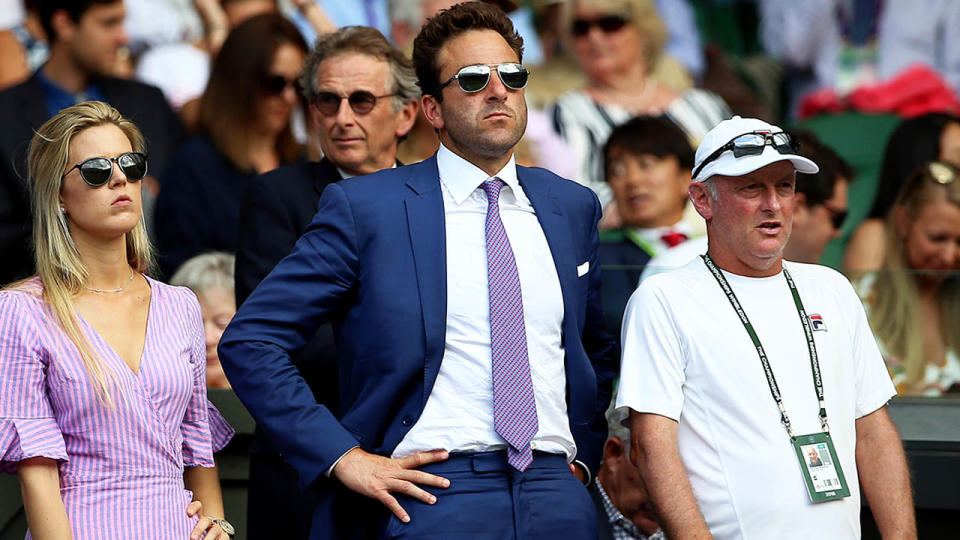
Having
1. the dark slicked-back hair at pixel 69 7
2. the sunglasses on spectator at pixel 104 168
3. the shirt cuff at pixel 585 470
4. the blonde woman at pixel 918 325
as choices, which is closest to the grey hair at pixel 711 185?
the shirt cuff at pixel 585 470

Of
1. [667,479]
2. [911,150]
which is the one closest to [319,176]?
[667,479]

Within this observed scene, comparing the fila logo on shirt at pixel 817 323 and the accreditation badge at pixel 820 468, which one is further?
the fila logo on shirt at pixel 817 323

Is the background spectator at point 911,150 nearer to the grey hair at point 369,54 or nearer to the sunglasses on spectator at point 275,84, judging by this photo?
the grey hair at point 369,54

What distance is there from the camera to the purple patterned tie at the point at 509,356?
3.82m

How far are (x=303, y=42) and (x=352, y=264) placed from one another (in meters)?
2.61

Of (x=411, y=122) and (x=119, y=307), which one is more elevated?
(x=411, y=122)

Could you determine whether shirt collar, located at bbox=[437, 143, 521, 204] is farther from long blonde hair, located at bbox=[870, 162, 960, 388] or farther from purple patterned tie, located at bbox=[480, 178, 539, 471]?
long blonde hair, located at bbox=[870, 162, 960, 388]

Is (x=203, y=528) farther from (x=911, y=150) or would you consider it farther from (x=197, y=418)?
(x=911, y=150)

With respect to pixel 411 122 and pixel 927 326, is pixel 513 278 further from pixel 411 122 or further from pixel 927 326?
pixel 927 326

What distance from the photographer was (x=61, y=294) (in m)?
3.92

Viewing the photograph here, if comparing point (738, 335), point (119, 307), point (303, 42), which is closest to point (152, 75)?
point (303, 42)

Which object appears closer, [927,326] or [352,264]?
[352,264]

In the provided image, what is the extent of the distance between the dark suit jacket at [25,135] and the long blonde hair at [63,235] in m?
1.48

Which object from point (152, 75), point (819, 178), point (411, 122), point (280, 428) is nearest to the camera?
point (280, 428)
